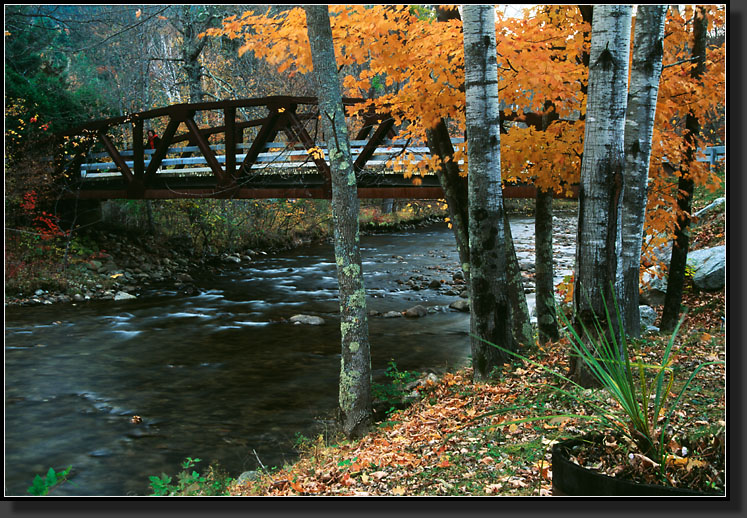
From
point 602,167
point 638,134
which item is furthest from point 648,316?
point 602,167

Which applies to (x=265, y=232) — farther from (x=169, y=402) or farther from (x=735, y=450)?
(x=735, y=450)

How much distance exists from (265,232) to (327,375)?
12.2m

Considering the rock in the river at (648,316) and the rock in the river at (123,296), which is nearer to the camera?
the rock in the river at (648,316)

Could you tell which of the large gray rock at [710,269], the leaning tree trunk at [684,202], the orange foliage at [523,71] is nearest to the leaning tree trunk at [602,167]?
the orange foliage at [523,71]

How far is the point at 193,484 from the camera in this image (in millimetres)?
5414

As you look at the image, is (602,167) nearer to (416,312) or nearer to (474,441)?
(474,441)

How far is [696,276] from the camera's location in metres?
9.58

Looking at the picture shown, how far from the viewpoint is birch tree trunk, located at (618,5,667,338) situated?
5711 mm

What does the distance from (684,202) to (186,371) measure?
7184 mm

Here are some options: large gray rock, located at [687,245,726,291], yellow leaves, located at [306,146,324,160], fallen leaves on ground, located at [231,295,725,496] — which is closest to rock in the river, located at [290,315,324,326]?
yellow leaves, located at [306,146,324,160]

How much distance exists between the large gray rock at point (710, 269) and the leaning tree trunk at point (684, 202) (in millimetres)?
1678

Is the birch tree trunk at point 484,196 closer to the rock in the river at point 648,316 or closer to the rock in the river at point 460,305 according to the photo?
the rock in the river at point 648,316

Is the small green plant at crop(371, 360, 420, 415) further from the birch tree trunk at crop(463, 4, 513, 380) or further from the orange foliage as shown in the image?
the orange foliage

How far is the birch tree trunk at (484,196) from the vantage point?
5695 mm
